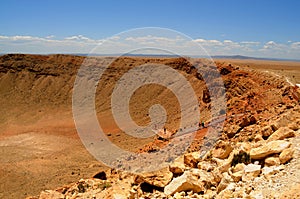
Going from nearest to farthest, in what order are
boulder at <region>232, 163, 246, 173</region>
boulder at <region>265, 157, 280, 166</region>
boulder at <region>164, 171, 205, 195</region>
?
boulder at <region>265, 157, 280, 166</region> < boulder at <region>232, 163, 246, 173</region> < boulder at <region>164, 171, 205, 195</region>

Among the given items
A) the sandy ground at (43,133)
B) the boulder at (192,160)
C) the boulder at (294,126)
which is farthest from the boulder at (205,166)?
the sandy ground at (43,133)

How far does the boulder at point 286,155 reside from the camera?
273 inches

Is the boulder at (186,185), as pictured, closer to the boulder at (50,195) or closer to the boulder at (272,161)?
the boulder at (272,161)

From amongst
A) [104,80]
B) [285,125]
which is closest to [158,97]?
[104,80]

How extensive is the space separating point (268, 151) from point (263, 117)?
18.2 feet

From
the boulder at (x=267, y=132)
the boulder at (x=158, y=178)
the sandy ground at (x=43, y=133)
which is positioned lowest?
the sandy ground at (x=43, y=133)

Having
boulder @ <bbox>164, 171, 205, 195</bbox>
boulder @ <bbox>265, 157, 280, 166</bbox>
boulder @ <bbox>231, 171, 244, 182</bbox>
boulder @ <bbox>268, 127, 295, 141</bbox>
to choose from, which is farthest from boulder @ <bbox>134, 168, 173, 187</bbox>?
boulder @ <bbox>268, 127, 295, 141</bbox>

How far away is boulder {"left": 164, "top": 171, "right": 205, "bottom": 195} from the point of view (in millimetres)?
7404

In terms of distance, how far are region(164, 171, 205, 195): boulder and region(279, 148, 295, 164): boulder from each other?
192cm

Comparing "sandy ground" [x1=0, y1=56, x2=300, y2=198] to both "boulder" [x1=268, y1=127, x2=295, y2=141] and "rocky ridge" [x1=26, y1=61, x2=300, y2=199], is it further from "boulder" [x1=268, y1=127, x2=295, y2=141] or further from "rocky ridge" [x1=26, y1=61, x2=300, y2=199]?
"boulder" [x1=268, y1=127, x2=295, y2=141]

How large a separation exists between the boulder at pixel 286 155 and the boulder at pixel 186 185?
192 centimetres

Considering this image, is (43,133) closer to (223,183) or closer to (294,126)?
(294,126)

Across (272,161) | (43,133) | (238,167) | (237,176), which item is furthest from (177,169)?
(43,133)

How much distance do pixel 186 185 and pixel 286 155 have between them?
2.39 m
